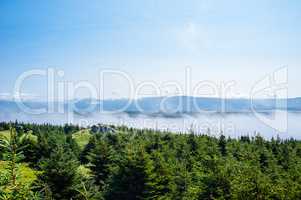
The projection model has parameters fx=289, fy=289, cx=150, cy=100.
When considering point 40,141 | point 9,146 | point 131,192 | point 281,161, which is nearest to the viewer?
point 9,146

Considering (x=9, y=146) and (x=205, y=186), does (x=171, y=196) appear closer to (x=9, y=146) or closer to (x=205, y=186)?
(x=205, y=186)

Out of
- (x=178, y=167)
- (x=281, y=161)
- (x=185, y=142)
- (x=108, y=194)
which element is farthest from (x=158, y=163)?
(x=281, y=161)

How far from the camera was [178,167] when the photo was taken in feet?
137

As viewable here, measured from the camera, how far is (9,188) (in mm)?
5387

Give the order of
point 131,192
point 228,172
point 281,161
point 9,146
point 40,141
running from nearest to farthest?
point 9,146
point 228,172
point 131,192
point 281,161
point 40,141

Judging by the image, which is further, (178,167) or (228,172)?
(178,167)

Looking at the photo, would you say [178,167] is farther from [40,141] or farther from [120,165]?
[40,141]

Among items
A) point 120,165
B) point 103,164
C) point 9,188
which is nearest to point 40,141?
point 103,164

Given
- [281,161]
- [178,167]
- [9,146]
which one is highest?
[9,146]

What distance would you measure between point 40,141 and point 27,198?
8329cm

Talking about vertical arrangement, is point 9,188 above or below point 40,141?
above

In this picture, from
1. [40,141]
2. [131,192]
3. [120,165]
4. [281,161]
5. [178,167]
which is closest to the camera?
[131,192]

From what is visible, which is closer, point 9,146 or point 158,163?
point 9,146

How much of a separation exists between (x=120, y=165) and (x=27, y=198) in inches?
1358
